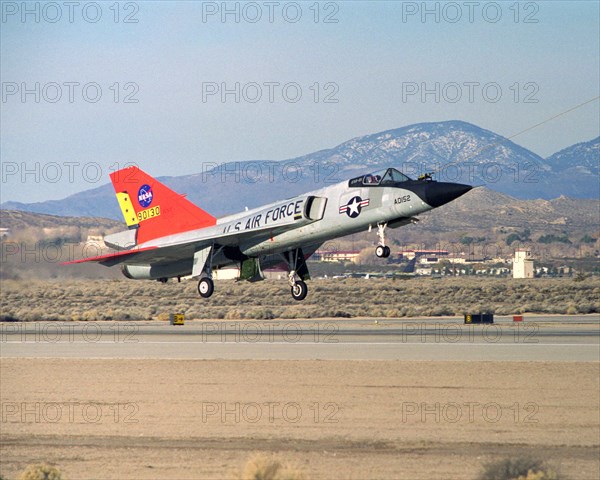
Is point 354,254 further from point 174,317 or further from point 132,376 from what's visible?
point 132,376

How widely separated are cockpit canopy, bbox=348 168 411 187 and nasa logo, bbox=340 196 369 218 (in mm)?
507

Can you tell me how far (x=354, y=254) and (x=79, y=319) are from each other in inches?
3380

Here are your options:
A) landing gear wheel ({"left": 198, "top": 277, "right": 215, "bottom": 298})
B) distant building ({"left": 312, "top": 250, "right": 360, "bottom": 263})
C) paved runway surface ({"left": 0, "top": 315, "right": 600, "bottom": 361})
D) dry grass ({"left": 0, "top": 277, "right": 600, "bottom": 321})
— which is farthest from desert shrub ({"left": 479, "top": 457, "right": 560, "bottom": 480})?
distant building ({"left": 312, "top": 250, "right": 360, "bottom": 263})

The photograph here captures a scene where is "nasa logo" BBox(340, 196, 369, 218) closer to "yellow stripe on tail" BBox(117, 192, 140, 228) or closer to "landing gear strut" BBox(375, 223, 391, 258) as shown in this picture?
"landing gear strut" BBox(375, 223, 391, 258)

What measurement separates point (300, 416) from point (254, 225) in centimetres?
816

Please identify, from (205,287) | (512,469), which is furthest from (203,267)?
(512,469)

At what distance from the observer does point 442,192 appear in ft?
94.6

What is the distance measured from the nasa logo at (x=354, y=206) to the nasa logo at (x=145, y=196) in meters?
9.20

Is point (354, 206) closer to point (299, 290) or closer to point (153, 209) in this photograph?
point (299, 290)

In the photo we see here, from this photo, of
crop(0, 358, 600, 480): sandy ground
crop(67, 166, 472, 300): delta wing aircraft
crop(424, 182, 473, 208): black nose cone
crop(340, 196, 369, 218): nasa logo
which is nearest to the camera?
crop(0, 358, 600, 480): sandy ground

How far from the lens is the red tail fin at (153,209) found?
119 feet

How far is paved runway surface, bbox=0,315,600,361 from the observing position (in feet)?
116

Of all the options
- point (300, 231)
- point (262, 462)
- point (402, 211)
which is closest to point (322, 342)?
point (300, 231)

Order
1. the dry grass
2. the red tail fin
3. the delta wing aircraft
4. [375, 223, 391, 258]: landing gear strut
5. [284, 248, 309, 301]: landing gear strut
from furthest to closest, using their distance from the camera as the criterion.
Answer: the dry grass
the red tail fin
[284, 248, 309, 301]: landing gear strut
the delta wing aircraft
[375, 223, 391, 258]: landing gear strut
